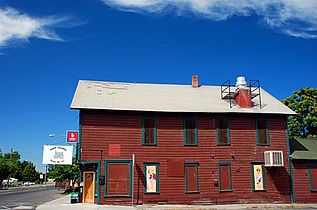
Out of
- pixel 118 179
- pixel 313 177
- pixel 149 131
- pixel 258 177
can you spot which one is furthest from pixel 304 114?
pixel 118 179

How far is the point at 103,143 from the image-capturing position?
24.4 m

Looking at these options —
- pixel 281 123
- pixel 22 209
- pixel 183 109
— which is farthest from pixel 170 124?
pixel 22 209

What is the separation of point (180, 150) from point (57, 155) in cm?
865

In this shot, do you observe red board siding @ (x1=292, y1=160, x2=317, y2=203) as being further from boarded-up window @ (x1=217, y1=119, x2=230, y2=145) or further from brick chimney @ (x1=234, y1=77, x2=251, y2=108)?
brick chimney @ (x1=234, y1=77, x2=251, y2=108)

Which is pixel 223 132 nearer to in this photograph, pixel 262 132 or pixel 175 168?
pixel 262 132

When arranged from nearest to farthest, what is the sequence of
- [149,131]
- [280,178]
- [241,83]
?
[149,131]
[280,178]
[241,83]

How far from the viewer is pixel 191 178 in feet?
82.5

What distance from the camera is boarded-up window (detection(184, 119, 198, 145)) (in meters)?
25.7

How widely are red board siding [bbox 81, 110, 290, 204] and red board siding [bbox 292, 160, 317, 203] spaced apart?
639 millimetres

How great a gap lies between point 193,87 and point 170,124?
6.65m

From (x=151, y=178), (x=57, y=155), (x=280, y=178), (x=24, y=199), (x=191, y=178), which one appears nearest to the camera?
(x=151, y=178)

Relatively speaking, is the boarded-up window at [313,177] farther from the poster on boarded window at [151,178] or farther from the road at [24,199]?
the road at [24,199]

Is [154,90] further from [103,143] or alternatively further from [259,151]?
[259,151]

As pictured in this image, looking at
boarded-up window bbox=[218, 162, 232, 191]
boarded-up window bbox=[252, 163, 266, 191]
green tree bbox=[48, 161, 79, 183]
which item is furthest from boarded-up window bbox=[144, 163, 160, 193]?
green tree bbox=[48, 161, 79, 183]
